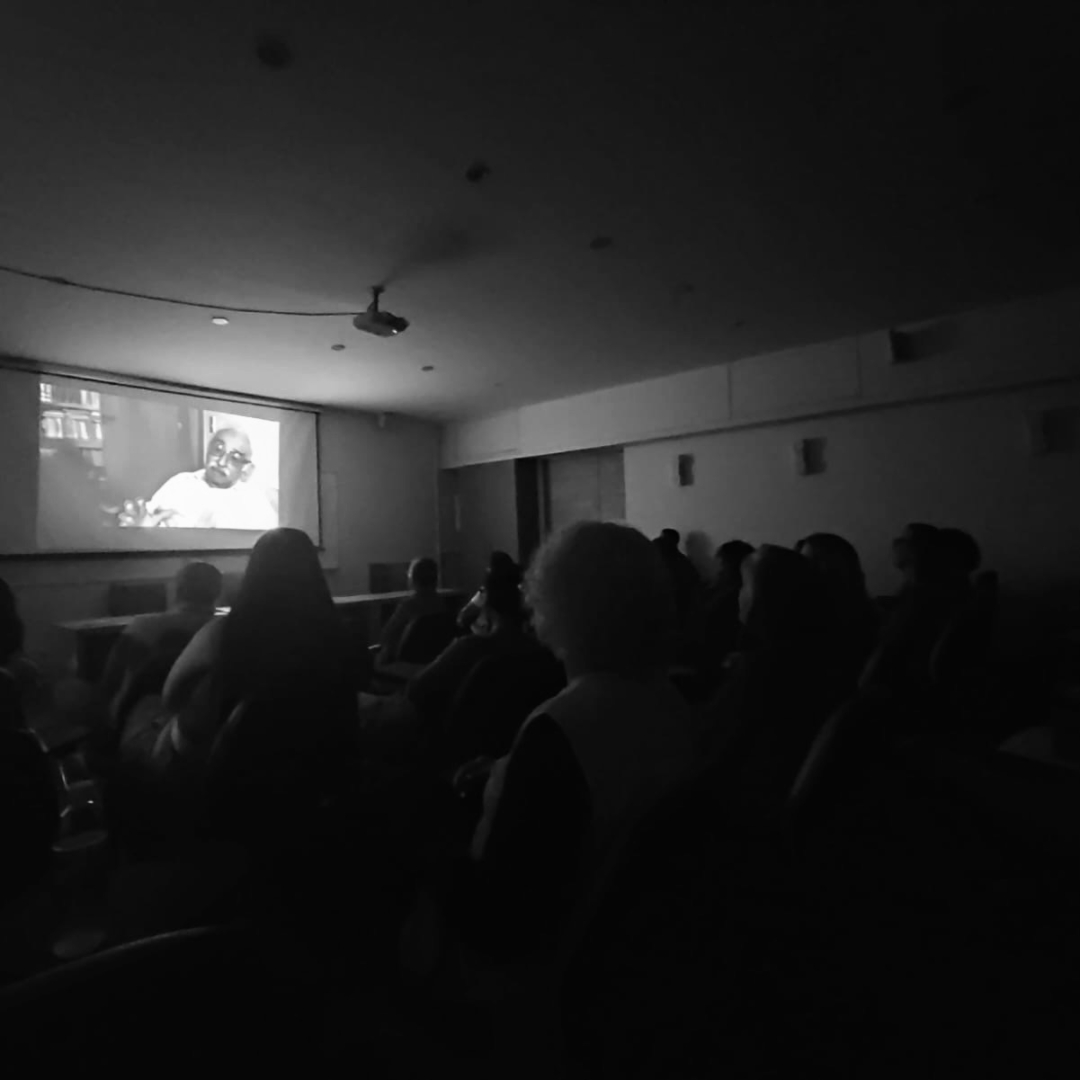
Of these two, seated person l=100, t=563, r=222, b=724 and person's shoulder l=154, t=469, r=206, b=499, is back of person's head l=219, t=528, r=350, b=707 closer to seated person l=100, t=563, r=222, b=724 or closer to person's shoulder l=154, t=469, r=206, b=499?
seated person l=100, t=563, r=222, b=724

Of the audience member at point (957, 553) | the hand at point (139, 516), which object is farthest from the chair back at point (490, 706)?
the hand at point (139, 516)

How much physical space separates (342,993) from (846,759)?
1385mm

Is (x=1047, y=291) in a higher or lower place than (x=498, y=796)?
higher

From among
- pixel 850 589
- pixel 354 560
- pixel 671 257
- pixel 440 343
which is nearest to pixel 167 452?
pixel 354 560

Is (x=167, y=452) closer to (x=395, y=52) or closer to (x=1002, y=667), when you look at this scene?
(x=395, y=52)

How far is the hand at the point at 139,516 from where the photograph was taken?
5.96 m

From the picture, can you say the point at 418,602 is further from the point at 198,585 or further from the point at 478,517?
the point at 478,517

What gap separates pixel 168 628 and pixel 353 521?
200 inches

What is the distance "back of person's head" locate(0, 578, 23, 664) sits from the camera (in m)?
2.41

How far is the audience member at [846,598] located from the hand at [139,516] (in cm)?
534

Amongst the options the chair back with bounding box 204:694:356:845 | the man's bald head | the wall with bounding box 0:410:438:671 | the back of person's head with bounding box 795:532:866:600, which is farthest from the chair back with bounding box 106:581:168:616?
the back of person's head with bounding box 795:532:866:600

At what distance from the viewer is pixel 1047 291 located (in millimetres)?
4520

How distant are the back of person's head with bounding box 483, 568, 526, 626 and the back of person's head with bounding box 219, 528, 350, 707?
0.65 metres

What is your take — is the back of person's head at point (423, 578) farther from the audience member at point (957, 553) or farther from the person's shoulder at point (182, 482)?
the person's shoulder at point (182, 482)
